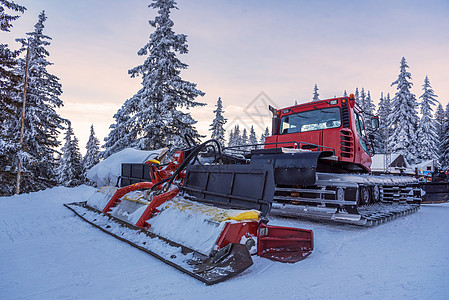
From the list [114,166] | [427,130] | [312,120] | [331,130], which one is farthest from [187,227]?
[427,130]

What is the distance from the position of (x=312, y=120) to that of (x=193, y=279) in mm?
5486

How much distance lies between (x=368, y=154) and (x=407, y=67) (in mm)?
32541

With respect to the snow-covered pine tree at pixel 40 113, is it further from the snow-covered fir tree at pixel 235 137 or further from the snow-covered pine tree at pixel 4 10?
the snow-covered fir tree at pixel 235 137

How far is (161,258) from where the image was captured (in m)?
2.98

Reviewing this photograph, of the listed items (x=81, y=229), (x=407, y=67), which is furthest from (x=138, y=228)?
(x=407, y=67)

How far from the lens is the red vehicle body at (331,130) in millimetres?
6301

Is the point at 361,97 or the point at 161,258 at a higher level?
the point at 361,97

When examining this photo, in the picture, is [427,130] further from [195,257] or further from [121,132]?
[195,257]

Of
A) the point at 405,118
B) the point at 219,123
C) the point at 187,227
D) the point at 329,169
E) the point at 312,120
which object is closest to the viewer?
the point at 187,227

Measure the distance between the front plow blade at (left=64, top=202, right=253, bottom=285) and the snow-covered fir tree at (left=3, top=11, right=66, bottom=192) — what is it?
17.8 metres

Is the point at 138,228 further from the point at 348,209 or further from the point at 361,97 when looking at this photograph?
the point at 361,97

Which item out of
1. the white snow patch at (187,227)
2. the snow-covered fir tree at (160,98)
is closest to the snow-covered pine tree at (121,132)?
the snow-covered fir tree at (160,98)

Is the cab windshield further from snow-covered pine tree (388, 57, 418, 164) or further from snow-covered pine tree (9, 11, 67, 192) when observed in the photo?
snow-covered pine tree (388, 57, 418, 164)

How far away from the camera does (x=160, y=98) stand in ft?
57.4
